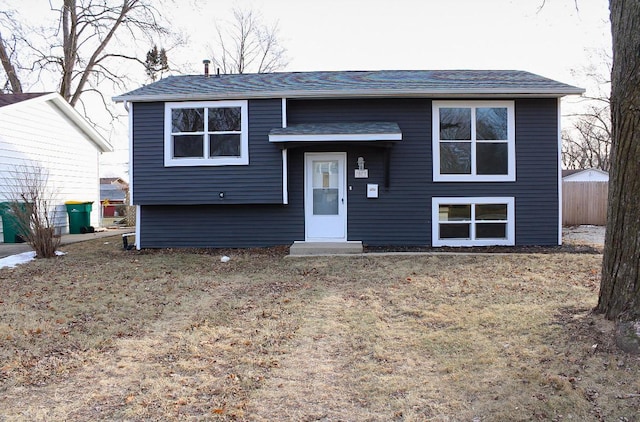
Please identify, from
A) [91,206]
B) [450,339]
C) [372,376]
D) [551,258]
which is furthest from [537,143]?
[91,206]

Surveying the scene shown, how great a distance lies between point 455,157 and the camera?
10.3 m

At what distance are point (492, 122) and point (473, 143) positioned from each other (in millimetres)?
631

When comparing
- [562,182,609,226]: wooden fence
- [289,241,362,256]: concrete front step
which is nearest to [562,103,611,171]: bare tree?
[562,182,609,226]: wooden fence

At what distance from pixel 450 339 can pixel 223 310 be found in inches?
103

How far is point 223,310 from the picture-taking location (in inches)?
215

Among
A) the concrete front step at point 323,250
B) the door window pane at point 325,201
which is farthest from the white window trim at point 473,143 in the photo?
the concrete front step at point 323,250

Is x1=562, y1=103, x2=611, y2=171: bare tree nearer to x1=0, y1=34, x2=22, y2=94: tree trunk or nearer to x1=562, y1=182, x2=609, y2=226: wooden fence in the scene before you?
x1=562, y1=182, x2=609, y2=226: wooden fence

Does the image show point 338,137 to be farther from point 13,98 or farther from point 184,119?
point 13,98

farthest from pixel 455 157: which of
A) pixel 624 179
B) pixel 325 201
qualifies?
pixel 624 179

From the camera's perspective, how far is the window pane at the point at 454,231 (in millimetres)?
10406

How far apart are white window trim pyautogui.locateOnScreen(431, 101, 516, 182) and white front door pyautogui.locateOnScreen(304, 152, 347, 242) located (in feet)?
7.05

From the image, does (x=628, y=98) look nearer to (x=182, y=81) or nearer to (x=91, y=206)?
(x=182, y=81)

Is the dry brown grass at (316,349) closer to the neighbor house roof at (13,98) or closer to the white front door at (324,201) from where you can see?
→ the white front door at (324,201)

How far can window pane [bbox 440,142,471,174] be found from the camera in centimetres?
1030
